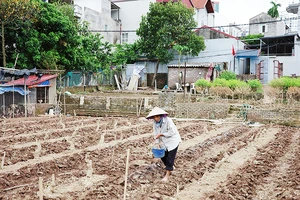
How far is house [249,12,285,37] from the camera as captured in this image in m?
37.8

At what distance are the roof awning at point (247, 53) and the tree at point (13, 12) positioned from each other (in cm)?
1808

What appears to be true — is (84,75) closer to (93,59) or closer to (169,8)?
(93,59)

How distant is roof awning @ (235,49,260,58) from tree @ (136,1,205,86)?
3573 millimetres

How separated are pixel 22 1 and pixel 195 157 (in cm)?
1251

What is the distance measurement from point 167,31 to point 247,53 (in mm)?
7314

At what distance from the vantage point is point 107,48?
91.0 feet

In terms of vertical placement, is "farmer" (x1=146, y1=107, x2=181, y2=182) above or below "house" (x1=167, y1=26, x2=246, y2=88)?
below

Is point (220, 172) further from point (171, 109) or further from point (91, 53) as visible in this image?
point (91, 53)

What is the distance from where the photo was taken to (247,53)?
2975 centimetres

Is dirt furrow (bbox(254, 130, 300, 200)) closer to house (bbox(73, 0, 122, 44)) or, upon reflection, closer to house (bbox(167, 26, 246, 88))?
house (bbox(167, 26, 246, 88))

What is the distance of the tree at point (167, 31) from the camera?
90.4 feet

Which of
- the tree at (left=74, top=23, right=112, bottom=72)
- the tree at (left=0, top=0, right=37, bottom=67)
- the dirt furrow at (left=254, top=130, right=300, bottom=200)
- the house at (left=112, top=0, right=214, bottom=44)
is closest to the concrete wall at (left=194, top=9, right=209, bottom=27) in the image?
the house at (left=112, top=0, right=214, bottom=44)

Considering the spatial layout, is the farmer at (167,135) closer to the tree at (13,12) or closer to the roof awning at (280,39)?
the tree at (13,12)

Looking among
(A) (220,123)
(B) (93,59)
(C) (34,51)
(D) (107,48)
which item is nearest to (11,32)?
(C) (34,51)
